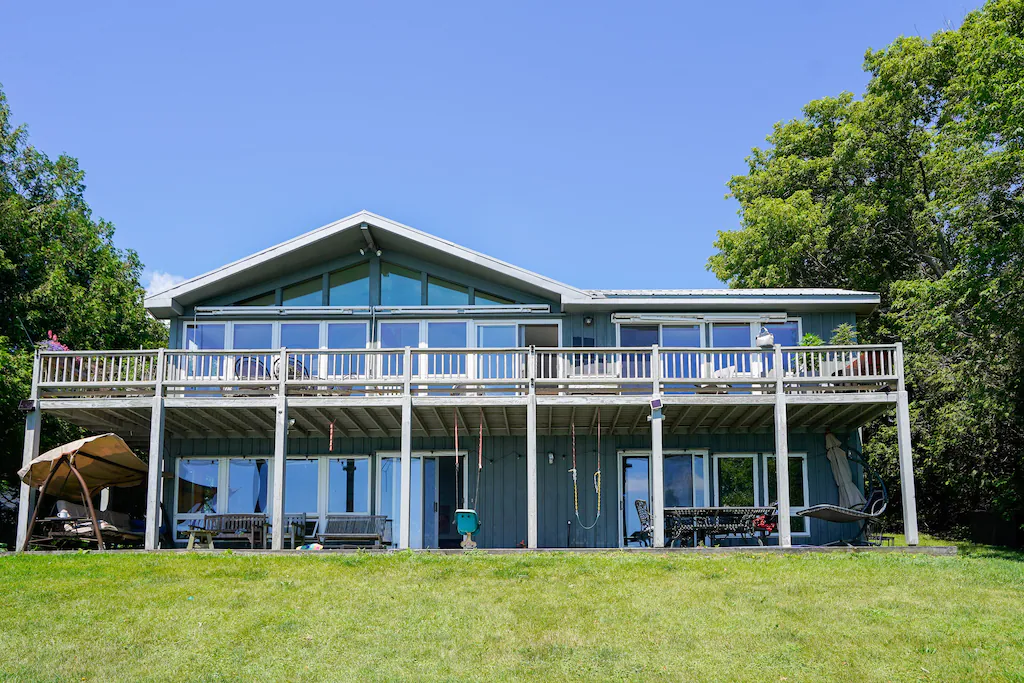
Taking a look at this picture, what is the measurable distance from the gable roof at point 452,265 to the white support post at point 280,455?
120 inches

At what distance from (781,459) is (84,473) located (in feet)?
38.6

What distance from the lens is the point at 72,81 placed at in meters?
26.7

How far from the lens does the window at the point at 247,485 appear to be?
19203 millimetres

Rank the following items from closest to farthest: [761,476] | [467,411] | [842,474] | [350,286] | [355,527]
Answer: [467,411] → [355,527] → [842,474] → [761,476] → [350,286]

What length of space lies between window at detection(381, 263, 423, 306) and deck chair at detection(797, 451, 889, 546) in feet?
27.6

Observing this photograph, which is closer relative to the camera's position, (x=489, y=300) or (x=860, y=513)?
(x=860, y=513)

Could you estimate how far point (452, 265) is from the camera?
19562 mm

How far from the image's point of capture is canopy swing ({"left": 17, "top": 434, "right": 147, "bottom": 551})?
15.7 metres

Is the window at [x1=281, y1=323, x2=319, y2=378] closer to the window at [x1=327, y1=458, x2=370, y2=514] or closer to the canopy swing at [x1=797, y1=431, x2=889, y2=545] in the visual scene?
the window at [x1=327, y1=458, x2=370, y2=514]

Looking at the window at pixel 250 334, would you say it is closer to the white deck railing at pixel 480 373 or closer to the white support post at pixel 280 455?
the white deck railing at pixel 480 373

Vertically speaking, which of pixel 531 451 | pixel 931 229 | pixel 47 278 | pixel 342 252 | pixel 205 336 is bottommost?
pixel 531 451

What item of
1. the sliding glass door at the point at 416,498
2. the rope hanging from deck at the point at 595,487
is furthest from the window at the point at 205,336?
the rope hanging from deck at the point at 595,487

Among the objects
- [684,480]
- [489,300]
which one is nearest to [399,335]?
[489,300]

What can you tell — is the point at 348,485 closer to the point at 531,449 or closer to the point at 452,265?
the point at 452,265
